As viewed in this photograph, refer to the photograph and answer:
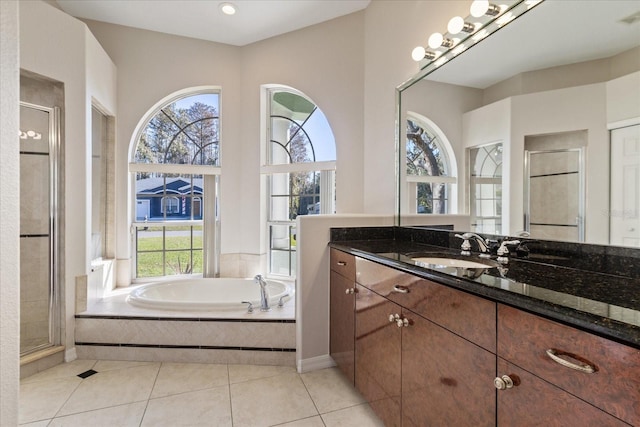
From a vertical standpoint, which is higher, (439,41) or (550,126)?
(439,41)

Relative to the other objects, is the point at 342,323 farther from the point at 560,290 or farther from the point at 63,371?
the point at 63,371

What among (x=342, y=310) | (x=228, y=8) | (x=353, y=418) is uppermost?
(x=228, y=8)

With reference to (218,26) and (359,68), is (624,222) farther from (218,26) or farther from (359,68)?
(218,26)

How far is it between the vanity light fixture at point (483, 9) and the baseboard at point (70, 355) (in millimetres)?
3420

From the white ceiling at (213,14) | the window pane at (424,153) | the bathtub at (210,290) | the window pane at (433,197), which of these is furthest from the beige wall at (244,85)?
the window pane at (433,197)

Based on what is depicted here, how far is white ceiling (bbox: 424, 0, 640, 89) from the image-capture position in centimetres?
110

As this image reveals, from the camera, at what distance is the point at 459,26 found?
1.79 meters

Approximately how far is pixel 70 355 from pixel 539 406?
2914mm

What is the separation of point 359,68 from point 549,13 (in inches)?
72.1

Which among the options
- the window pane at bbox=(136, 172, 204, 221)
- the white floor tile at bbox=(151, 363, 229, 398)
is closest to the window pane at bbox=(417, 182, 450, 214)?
the white floor tile at bbox=(151, 363, 229, 398)

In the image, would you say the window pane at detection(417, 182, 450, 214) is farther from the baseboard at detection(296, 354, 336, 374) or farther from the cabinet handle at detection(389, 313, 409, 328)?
the baseboard at detection(296, 354, 336, 374)

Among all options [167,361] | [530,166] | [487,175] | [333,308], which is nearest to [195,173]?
[167,361]

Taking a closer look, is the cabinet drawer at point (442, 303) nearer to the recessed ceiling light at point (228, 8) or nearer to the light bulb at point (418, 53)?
the light bulb at point (418, 53)

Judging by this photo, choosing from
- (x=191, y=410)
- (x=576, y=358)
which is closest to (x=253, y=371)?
(x=191, y=410)
